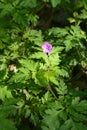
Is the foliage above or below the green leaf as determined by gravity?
above

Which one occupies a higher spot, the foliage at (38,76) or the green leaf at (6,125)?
the foliage at (38,76)

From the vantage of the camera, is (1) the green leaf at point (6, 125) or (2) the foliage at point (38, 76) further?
(2) the foliage at point (38, 76)

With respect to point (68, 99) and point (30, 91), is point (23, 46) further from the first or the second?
point (68, 99)

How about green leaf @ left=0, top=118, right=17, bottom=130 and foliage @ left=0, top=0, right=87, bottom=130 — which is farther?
foliage @ left=0, top=0, right=87, bottom=130

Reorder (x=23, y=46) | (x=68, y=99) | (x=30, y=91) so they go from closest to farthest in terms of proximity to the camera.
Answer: (x=68, y=99) < (x=30, y=91) < (x=23, y=46)

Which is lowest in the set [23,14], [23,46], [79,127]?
[79,127]

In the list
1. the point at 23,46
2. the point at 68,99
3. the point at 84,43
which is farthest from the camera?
the point at 84,43

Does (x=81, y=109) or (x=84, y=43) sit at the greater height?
(x=84, y=43)

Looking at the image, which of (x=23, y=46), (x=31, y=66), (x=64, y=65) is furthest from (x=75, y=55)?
(x=31, y=66)
